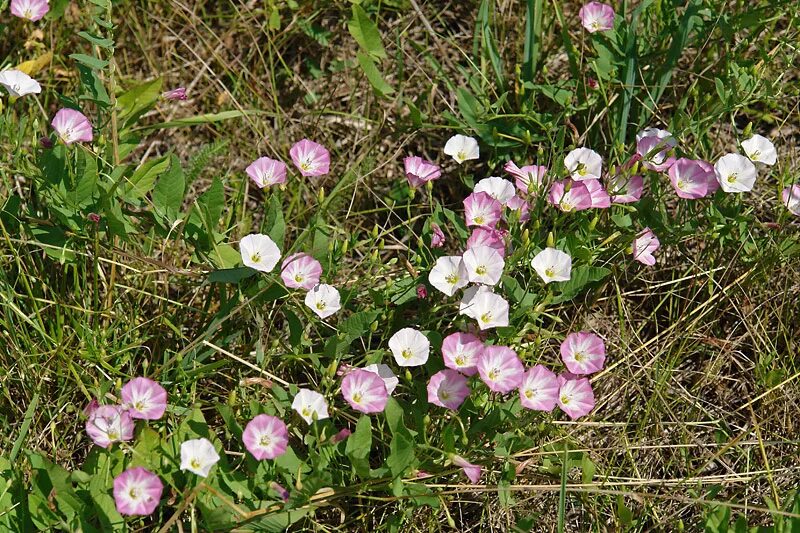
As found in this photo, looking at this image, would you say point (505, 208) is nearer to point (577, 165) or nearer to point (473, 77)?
point (577, 165)

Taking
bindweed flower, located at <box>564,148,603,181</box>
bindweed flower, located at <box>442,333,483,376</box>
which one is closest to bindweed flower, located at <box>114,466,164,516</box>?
bindweed flower, located at <box>442,333,483,376</box>

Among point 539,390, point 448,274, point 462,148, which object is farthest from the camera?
point 462,148

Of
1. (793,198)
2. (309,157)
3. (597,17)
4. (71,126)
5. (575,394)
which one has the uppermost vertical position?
(71,126)

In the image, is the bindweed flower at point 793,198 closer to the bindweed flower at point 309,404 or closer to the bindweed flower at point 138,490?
the bindweed flower at point 309,404

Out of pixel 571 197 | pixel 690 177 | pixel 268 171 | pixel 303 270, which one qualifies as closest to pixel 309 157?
pixel 268 171

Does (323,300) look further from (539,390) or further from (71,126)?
(71,126)

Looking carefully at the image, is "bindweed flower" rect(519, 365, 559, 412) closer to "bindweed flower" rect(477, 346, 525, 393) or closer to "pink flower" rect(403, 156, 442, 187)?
"bindweed flower" rect(477, 346, 525, 393)

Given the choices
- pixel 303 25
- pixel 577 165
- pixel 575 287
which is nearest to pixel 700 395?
pixel 575 287
